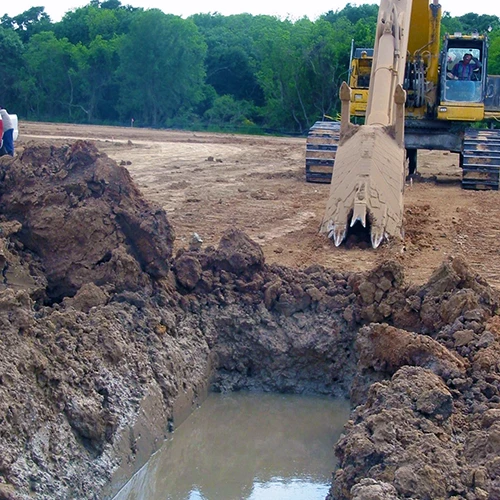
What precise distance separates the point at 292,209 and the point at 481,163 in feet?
14.5

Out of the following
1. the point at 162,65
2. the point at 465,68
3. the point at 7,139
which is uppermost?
the point at 162,65

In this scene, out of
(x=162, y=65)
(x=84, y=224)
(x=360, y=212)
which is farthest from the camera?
(x=162, y=65)

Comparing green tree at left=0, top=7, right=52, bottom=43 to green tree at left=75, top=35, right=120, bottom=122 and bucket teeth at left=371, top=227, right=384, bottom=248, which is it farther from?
bucket teeth at left=371, top=227, right=384, bottom=248

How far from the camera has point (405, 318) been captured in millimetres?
7164

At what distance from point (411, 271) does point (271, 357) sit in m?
Answer: 2.66

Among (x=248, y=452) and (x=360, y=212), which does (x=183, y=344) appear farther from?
(x=360, y=212)

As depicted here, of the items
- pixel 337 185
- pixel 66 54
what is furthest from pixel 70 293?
pixel 66 54

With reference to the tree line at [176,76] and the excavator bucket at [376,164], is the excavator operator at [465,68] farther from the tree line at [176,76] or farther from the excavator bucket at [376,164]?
the tree line at [176,76]

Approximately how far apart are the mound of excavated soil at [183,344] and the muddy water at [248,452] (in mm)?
142

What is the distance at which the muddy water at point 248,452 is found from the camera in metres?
5.68

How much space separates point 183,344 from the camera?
696 cm

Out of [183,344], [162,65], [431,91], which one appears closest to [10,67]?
[162,65]

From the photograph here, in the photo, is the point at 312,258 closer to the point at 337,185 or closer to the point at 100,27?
the point at 337,185

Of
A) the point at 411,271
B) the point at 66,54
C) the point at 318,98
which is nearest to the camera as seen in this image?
the point at 411,271
